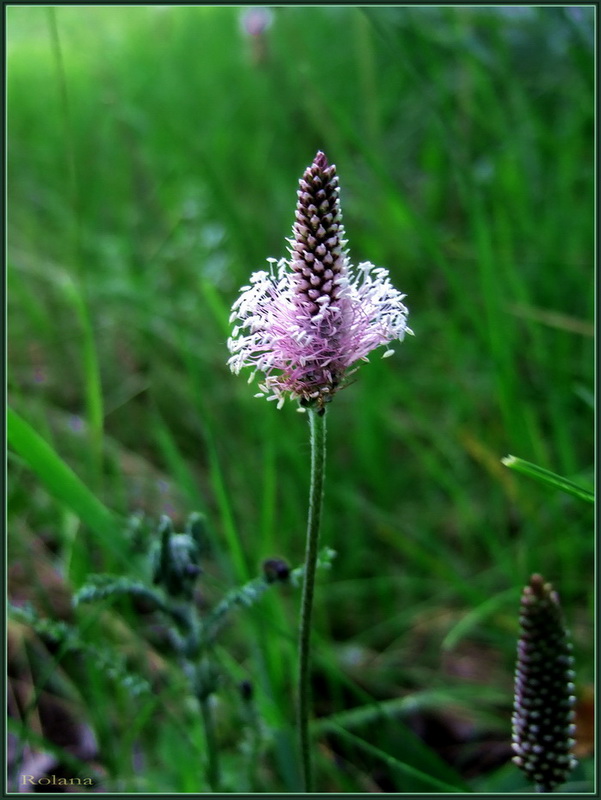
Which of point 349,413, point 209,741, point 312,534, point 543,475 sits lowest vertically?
point 209,741

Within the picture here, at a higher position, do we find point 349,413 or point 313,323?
point 349,413

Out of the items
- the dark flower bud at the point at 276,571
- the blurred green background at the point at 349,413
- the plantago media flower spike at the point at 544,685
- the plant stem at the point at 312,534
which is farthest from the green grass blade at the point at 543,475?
the blurred green background at the point at 349,413

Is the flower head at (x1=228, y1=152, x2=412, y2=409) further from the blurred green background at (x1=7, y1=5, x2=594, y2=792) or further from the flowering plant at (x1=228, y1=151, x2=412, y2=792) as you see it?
the blurred green background at (x1=7, y1=5, x2=594, y2=792)

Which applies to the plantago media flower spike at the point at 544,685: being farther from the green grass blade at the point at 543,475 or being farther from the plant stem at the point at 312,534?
the plant stem at the point at 312,534

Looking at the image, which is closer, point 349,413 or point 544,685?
point 544,685

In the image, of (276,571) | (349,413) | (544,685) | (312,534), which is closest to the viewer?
(312,534)

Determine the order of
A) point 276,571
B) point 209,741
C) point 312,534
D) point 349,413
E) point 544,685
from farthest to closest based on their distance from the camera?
1. point 349,413
2. point 209,741
3. point 276,571
4. point 544,685
5. point 312,534

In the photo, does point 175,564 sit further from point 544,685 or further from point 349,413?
point 349,413

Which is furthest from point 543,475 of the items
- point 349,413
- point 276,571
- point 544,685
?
point 349,413
